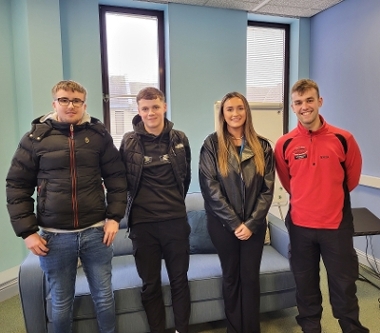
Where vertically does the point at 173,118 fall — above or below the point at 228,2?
below

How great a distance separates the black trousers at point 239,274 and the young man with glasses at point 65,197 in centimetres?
59

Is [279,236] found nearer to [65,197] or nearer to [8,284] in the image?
[65,197]

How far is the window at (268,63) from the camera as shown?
3420 mm

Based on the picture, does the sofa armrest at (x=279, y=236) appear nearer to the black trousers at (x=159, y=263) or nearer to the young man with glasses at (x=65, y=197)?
the black trousers at (x=159, y=263)

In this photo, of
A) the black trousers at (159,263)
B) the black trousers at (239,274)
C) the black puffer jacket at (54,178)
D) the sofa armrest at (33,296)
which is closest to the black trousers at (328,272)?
the black trousers at (239,274)

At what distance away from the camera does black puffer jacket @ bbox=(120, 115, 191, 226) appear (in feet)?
5.46

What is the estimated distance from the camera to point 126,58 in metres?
3.04

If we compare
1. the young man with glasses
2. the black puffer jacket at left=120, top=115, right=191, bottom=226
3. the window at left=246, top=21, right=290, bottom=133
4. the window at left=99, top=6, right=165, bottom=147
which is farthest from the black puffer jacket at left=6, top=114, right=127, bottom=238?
the window at left=246, top=21, right=290, bottom=133

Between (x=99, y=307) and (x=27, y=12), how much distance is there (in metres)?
2.20

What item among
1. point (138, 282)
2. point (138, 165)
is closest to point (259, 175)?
point (138, 165)

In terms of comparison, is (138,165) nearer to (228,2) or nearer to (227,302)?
(227,302)

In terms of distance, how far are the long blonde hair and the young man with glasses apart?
23.0 inches

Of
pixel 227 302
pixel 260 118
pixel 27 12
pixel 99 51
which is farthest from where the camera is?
pixel 260 118

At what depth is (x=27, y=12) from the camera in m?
2.39
